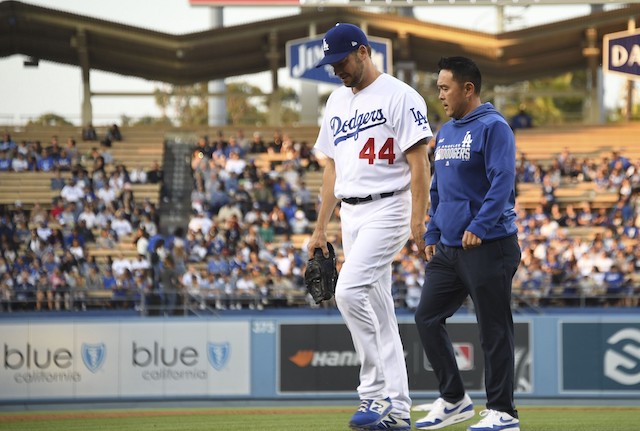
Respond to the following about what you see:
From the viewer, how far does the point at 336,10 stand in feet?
97.7

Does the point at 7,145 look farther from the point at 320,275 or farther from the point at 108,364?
the point at 320,275

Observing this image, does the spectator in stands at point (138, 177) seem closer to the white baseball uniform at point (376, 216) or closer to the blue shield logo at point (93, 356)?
the blue shield logo at point (93, 356)

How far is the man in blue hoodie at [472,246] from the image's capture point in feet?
19.8

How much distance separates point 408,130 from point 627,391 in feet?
31.7

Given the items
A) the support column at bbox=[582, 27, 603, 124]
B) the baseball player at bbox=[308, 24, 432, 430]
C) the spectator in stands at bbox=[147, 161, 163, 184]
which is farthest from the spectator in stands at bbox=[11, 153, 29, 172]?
the baseball player at bbox=[308, 24, 432, 430]

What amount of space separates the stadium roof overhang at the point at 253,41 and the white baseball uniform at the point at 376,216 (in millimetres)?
23682

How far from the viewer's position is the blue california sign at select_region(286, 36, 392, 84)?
27297mm

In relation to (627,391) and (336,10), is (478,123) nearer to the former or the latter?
(627,391)

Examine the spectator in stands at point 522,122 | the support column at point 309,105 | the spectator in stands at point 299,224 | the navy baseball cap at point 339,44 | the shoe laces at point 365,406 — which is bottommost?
the shoe laces at point 365,406

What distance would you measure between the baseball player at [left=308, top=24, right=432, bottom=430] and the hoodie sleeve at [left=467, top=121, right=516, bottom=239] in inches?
13.3

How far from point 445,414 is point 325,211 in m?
1.37

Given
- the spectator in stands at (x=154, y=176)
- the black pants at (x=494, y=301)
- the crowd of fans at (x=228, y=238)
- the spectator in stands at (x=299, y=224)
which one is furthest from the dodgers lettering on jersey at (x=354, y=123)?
the spectator in stands at (x=154, y=176)

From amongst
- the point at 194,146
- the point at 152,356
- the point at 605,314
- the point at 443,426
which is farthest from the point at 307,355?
the point at 194,146

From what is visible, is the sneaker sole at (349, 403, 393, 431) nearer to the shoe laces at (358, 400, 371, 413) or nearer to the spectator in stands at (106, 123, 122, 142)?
the shoe laces at (358, 400, 371, 413)
